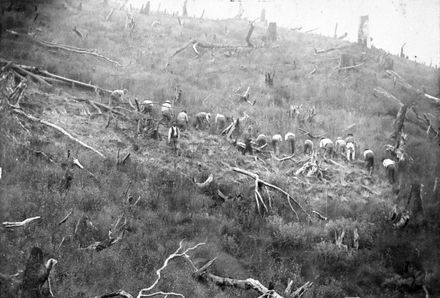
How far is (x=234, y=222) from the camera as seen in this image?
7922 millimetres

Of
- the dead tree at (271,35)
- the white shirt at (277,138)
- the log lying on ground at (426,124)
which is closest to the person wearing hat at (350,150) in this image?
the white shirt at (277,138)

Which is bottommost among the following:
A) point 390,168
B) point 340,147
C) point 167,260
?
point 167,260

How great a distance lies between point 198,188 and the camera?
882 centimetres

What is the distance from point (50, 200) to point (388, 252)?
22.4 feet

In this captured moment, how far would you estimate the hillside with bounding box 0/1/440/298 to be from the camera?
609 centimetres

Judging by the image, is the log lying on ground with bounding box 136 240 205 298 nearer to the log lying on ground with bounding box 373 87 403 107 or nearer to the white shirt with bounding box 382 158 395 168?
the white shirt with bounding box 382 158 395 168

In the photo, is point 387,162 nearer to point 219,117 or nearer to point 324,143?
point 324,143

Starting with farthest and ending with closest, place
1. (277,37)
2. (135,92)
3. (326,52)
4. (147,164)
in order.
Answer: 1. (277,37)
2. (326,52)
3. (135,92)
4. (147,164)

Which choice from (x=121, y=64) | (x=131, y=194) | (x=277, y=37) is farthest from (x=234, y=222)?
(x=277, y=37)

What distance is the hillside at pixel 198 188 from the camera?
6.09m

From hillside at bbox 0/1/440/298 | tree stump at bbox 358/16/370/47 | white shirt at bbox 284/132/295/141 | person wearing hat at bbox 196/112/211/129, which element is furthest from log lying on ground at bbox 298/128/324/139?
tree stump at bbox 358/16/370/47

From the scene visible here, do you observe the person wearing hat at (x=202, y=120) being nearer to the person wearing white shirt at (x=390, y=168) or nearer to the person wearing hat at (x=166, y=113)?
the person wearing hat at (x=166, y=113)

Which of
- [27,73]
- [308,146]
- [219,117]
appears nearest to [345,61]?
[308,146]

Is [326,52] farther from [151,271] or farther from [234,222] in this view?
[151,271]
